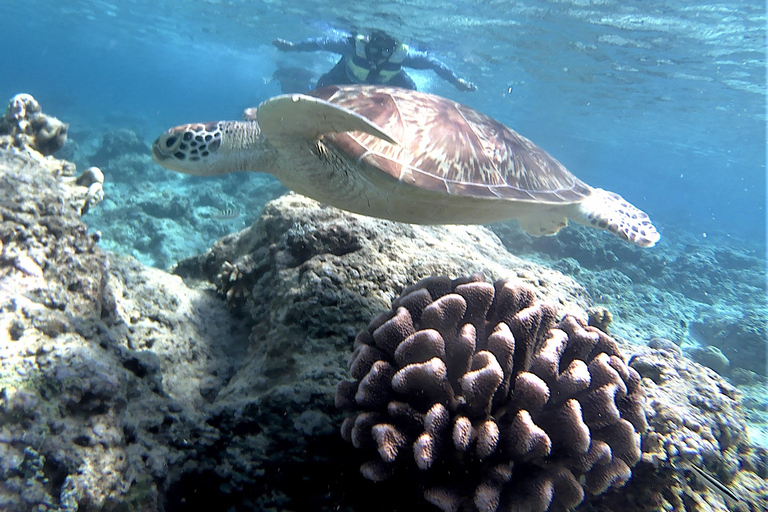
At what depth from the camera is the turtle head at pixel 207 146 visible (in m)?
2.75

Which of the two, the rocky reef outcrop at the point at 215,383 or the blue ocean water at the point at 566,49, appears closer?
the rocky reef outcrop at the point at 215,383

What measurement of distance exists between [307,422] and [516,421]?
805 millimetres

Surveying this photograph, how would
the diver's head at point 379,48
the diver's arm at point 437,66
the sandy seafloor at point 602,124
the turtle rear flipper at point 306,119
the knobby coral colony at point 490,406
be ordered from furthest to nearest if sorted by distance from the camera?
the diver's arm at point 437,66 → the diver's head at point 379,48 → the sandy seafloor at point 602,124 → the turtle rear flipper at point 306,119 → the knobby coral colony at point 490,406

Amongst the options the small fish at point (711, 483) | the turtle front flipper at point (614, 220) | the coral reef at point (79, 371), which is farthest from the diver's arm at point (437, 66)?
the small fish at point (711, 483)

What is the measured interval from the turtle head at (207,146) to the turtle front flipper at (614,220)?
299 cm

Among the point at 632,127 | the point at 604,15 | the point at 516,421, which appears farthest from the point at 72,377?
the point at 632,127

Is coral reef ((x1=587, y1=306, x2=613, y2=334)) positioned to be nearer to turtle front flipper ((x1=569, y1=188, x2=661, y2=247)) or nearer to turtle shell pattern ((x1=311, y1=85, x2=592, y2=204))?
turtle shell pattern ((x1=311, y1=85, x2=592, y2=204))

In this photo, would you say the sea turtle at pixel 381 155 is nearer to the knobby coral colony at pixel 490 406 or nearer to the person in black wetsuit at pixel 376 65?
the knobby coral colony at pixel 490 406

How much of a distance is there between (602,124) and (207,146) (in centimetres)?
3687

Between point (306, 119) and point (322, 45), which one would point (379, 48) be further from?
point (306, 119)

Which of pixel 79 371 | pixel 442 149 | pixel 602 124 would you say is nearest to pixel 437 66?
pixel 442 149

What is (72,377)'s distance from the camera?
1346 millimetres

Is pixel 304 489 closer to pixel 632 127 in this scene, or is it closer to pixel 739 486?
pixel 739 486

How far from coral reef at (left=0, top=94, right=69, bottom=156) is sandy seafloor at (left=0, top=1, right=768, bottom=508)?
3721 millimetres
